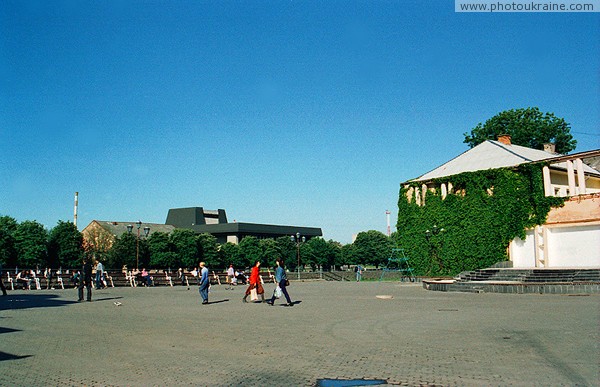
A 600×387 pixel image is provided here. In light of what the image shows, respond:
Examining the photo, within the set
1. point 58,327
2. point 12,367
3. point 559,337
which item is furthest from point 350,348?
point 58,327

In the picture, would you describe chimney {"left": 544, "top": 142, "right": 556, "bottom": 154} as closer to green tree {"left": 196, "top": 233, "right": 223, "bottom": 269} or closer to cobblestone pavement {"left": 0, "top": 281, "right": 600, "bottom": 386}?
cobblestone pavement {"left": 0, "top": 281, "right": 600, "bottom": 386}

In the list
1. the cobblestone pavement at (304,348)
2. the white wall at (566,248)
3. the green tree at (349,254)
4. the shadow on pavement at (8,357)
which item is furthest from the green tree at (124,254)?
the shadow on pavement at (8,357)

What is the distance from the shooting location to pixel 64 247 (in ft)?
219

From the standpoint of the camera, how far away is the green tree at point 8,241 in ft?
197

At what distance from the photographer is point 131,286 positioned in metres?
37.9

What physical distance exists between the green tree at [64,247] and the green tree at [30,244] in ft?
4.88

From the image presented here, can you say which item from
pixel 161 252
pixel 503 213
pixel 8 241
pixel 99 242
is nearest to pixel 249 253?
pixel 161 252

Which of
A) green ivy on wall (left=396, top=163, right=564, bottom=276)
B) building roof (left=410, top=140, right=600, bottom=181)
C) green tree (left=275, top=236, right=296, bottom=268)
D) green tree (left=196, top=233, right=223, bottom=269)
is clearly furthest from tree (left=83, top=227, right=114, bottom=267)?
building roof (left=410, top=140, right=600, bottom=181)

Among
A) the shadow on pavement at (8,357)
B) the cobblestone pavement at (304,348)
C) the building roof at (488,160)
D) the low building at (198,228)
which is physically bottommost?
the cobblestone pavement at (304,348)

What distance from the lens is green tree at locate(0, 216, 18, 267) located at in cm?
5991

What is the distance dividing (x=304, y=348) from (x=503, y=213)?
31.7m

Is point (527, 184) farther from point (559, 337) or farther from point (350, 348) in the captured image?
point (350, 348)

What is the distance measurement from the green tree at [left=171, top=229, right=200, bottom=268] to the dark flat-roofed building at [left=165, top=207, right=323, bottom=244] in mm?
25405

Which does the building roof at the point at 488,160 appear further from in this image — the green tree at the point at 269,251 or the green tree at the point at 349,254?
the green tree at the point at 349,254
